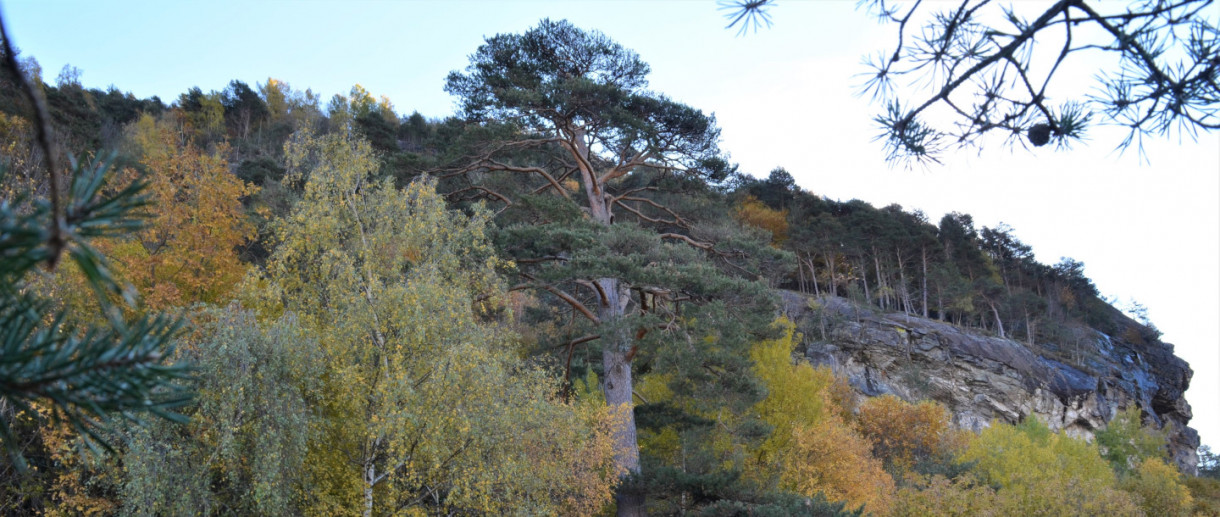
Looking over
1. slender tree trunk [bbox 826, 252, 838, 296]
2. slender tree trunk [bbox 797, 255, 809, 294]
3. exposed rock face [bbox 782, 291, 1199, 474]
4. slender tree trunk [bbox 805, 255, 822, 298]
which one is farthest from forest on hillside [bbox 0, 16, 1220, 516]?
slender tree trunk [bbox 797, 255, 809, 294]

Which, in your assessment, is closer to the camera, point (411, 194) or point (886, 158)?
point (886, 158)

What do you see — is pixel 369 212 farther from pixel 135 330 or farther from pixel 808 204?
pixel 808 204

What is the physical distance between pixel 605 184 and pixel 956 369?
3160cm

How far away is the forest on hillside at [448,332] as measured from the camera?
7972mm

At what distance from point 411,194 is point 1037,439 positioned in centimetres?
3399

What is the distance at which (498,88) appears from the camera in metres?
16.5

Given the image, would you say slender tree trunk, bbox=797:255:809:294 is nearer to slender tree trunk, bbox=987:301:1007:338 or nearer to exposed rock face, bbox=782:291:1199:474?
exposed rock face, bbox=782:291:1199:474

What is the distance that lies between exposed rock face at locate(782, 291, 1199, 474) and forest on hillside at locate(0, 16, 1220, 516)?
40.9ft

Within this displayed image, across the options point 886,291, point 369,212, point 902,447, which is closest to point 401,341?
point 369,212

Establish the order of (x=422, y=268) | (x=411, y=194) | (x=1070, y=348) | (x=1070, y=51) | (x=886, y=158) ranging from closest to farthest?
1. (x=1070, y=51)
2. (x=886, y=158)
3. (x=422, y=268)
4. (x=411, y=194)
5. (x=1070, y=348)

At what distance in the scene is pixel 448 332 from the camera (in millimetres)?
11508

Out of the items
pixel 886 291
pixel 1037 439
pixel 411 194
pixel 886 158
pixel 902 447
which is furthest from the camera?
pixel 886 291

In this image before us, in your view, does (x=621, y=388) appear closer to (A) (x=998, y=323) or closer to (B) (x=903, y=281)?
(B) (x=903, y=281)

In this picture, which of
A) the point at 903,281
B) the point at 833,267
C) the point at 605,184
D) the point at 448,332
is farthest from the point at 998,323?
the point at 448,332
